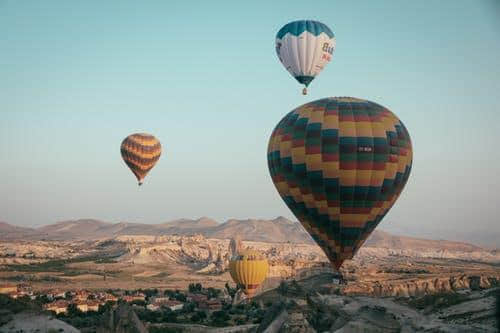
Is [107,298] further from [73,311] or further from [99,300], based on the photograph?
[73,311]

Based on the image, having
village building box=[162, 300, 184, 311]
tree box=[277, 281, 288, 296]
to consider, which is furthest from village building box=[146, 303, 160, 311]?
tree box=[277, 281, 288, 296]

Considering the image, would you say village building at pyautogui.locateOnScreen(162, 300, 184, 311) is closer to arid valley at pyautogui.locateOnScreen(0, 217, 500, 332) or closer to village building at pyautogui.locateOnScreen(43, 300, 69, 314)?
village building at pyautogui.locateOnScreen(43, 300, 69, 314)

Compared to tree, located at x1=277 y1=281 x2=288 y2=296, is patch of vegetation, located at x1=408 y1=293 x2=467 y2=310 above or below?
above

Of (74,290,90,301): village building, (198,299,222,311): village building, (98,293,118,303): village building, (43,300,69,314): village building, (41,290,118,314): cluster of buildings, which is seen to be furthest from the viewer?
(98,293,118,303): village building

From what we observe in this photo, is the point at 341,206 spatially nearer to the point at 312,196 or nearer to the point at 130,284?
the point at 312,196

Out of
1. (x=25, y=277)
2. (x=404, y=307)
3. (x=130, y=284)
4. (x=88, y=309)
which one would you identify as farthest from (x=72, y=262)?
(x=404, y=307)

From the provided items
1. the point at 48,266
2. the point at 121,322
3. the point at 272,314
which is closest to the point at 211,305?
the point at 272,314
